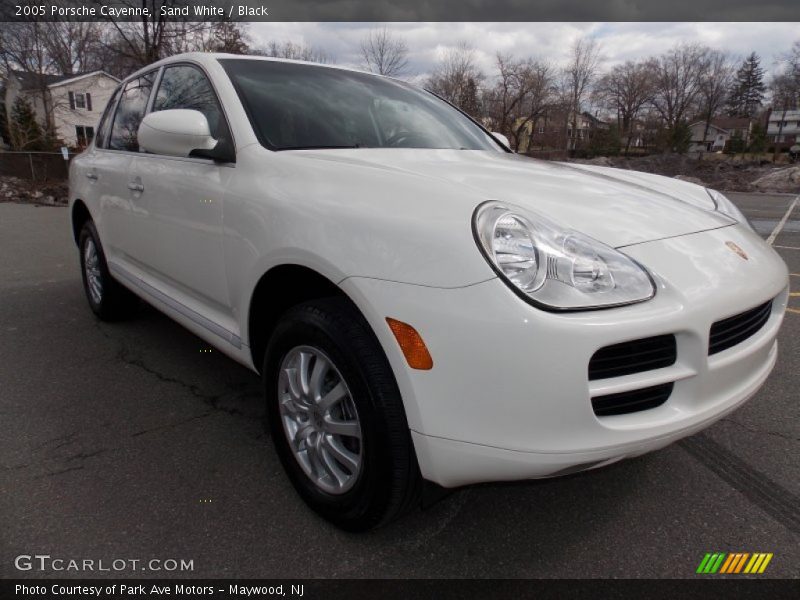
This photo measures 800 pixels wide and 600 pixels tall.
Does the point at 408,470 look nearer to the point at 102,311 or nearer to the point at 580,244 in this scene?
the point at 580,244

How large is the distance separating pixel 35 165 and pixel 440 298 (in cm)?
2024

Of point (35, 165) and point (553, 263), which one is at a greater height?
point (553, 263)

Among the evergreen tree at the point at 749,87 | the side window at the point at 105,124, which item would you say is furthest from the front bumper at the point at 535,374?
the evergreen tree at the point at 749,87

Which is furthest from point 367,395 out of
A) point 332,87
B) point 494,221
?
point 332,87

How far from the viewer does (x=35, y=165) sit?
17.3 metres

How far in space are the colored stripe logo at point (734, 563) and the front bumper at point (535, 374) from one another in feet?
1.71

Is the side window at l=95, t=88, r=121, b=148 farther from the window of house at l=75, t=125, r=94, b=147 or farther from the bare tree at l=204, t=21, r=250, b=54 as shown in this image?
the window of house at l=75, t=125, r=94, b=147

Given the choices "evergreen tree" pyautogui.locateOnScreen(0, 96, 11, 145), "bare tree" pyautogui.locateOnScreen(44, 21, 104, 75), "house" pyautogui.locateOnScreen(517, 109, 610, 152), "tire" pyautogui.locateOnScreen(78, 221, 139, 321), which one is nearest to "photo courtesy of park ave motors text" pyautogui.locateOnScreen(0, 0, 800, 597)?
"tire" pyautogui.locateOnScreen(78, 221, 139, 321)

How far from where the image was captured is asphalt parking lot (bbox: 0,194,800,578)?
5.79ft

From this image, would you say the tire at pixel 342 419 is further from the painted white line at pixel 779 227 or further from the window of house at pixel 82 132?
the window of house at pixel 82 132

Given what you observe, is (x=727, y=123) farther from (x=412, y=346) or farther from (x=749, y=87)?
(x=412, y=346)

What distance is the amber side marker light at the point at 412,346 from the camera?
4.70 ft

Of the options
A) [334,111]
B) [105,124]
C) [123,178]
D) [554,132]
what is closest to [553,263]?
[334,111]

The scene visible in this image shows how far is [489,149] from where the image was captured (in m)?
2.99
